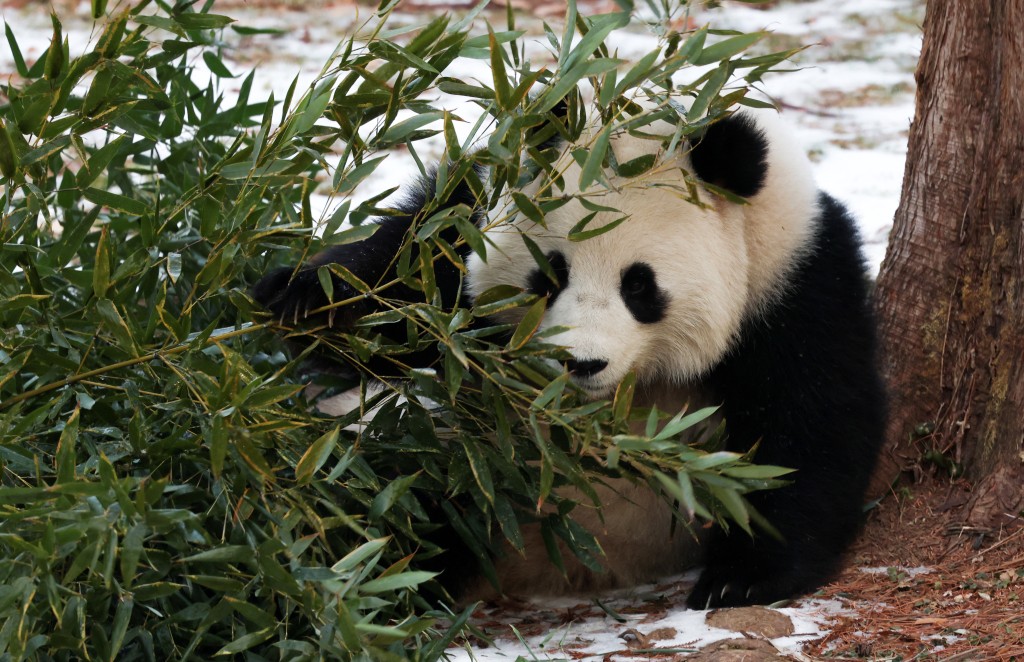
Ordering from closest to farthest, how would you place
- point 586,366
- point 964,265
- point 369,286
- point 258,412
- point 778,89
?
1. point 258,412
2. point 586,366
3. point 369,286
4. point 964,265
5. point 778,89

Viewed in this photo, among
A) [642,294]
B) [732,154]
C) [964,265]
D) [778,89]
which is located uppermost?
[732,154]

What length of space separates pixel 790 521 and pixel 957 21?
4.47ft

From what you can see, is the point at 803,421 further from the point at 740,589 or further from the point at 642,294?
the point at 642,294

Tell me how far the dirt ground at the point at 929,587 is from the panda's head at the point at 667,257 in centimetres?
64

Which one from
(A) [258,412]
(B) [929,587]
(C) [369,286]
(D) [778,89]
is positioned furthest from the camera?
(D) [778,89]

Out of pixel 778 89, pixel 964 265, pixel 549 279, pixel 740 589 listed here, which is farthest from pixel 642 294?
pixel 778 89

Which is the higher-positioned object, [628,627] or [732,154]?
[732,154]

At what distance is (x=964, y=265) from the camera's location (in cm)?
293

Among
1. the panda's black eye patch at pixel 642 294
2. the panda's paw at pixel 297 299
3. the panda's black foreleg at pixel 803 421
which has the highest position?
the panda's paw at pixel 297 299

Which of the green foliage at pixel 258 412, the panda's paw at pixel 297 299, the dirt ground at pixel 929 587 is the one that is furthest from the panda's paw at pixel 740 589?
the panda's paw at pixel 297 299

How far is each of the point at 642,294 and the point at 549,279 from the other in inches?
8.1

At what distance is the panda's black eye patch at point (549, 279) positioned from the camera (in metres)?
2.34

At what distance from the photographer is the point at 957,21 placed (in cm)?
286

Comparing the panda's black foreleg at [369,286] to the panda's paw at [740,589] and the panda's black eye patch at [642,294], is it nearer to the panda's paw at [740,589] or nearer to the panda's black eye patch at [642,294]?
the panda's black eye patch at [642,294]
